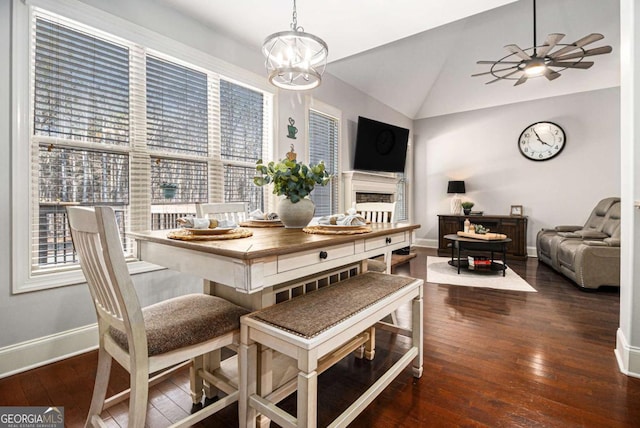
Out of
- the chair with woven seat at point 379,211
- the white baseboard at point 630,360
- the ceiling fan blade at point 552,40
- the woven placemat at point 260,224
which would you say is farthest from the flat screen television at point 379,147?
the white baseboard at point 630,360

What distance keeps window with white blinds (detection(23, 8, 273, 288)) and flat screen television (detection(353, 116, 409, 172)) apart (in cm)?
227

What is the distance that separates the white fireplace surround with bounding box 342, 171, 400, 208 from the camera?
15.3 feet

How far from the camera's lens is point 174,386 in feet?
5.74

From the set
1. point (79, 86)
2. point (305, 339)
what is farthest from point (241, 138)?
point (305, 339)

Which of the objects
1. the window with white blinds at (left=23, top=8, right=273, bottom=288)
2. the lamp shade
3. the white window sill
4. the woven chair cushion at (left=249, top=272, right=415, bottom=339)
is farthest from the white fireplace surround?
the white window sill

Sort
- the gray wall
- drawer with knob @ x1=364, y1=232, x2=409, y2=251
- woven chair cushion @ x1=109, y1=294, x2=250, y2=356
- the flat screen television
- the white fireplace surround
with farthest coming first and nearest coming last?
1. the gray wall
2. the flat screen television
3. the white fireplace surround
4. drawer with knob @ x1=364, y1=232, x2=409, y2=251
5. woven chair cushion @ x1=109, y1=294, x2=250, y2=356

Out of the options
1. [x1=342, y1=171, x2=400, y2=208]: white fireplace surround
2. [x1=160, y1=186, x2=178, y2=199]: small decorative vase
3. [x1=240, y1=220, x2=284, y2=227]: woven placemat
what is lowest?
[x1=240, y1=220, x2=284, y2=227]: woven placemat

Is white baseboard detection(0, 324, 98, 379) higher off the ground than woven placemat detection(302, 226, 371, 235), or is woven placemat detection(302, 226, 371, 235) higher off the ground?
woven placemat detection(302, 226, 371, 235)

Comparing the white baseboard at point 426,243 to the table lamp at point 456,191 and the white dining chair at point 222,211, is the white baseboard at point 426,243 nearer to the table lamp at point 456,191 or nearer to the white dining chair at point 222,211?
the table lamp at point 456,191

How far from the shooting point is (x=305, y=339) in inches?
42.8

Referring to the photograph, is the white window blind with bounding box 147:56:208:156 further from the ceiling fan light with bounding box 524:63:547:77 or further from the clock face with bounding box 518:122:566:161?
the clock face with bounding box 518:122:566:161

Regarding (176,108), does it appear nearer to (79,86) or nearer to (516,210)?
(79,86)

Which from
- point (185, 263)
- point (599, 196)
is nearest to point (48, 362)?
point (185, 263)

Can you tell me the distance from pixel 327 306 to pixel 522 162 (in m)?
5.99
